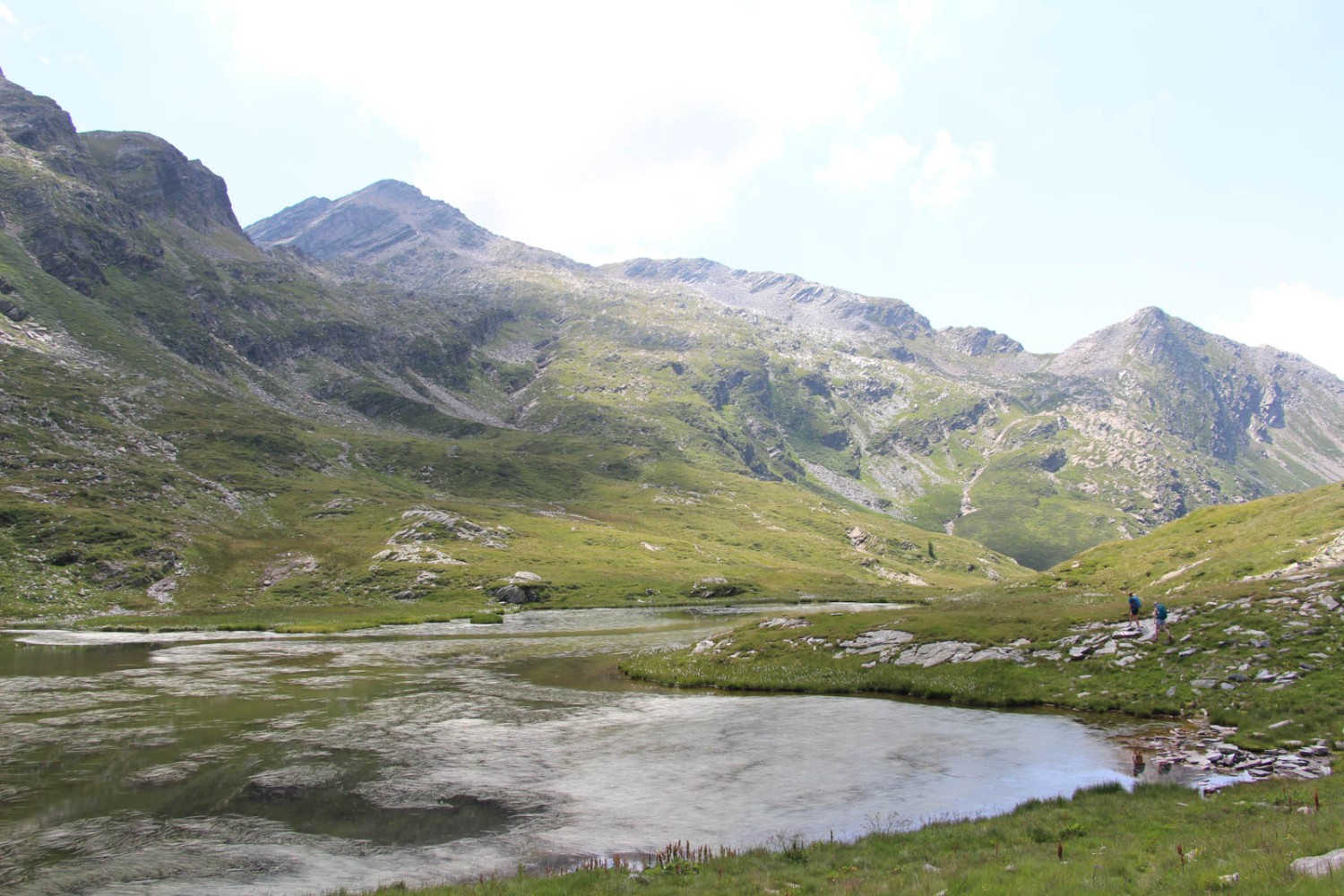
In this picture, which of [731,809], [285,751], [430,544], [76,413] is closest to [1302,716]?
[731,809]

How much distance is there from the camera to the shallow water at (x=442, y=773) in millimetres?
19312

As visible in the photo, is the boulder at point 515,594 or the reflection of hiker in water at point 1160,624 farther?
the boulder at point 515,594

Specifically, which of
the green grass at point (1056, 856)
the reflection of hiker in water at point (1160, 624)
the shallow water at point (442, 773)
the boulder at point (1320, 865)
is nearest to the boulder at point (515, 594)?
the shallow water at point (442, 773)

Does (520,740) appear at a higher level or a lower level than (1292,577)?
lower

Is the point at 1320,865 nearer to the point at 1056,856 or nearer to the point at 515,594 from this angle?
the point at 1056,856

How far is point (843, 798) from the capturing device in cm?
2338

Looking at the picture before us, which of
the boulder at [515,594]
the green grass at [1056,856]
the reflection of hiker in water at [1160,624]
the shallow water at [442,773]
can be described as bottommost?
the boulder at [515,594]

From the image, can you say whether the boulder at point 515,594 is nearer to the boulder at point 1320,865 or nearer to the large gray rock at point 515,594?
the large gray rock at point 515,594

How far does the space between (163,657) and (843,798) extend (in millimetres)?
64792

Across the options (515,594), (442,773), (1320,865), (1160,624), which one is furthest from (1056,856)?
(515,594)

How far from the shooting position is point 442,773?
2744 cm

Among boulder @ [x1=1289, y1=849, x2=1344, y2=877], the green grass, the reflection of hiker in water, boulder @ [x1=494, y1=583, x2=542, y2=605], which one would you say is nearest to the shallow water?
the green grass

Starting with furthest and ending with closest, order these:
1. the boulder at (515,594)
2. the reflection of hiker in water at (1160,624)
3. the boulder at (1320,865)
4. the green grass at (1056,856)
Answer: the boulder at (515,594) < the reflection of hiker in water at (1160,624) < the green grass at (1056,856) < the boulder at (1320,865)

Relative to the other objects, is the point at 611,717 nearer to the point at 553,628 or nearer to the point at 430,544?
the point at 553,628
